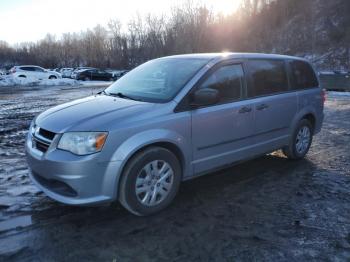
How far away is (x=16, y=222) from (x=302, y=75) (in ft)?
16.3

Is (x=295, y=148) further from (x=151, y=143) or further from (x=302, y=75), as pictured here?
(x=151, y=143)

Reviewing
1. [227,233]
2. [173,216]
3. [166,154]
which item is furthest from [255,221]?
[166,154]

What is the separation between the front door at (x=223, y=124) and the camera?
4.58 m

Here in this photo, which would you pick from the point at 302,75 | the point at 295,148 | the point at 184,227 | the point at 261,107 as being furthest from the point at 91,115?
the point at 302,75

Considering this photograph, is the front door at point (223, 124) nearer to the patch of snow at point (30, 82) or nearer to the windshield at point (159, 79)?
the windshield at point (159, 79)

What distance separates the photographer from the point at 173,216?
13.9 feet

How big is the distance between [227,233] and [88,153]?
164cm

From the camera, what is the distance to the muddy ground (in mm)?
3475

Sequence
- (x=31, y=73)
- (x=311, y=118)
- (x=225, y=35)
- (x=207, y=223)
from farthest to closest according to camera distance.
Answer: (x=225, y=35), (x=31, y=73), (x=311, y=118), (x=207, y=223)

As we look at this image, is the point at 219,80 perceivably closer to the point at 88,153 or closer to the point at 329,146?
the point at 88,153

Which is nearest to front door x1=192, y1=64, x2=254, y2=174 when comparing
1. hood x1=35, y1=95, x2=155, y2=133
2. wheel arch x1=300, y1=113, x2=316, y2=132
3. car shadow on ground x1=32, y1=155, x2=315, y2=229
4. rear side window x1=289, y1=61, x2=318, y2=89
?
car shadow on ground x1=32, y1=155, x2=315, y2=229

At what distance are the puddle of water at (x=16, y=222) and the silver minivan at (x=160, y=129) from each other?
1.33ft

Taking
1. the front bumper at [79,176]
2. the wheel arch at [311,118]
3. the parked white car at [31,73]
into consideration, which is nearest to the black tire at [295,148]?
the wheel arch at [311,118]

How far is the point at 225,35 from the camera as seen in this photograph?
59281mm
